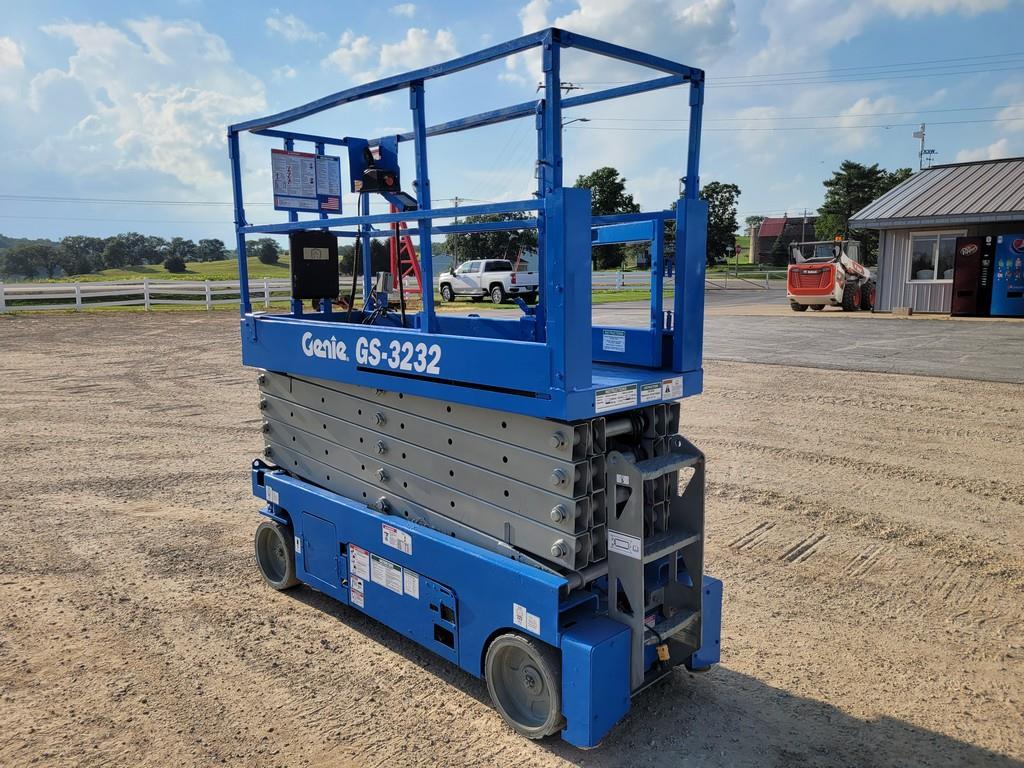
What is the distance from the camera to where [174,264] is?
43.8 m

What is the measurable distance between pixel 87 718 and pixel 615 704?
238 cm

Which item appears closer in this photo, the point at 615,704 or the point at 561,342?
the point at 561,342

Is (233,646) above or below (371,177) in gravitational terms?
below

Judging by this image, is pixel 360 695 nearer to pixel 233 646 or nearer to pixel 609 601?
pixel 233 646

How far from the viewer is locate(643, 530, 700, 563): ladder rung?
3116 mm

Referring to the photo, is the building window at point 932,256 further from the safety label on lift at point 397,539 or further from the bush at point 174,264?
the bush at point 174,264

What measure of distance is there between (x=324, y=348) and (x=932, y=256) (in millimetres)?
A: 21281

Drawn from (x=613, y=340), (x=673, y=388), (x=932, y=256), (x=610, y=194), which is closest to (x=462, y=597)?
(x=673, y=388)

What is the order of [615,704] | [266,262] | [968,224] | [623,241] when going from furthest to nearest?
[968,224] → [266,262] → [623,241] → [615,704]

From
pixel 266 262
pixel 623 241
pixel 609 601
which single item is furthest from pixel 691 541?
pixel 266 262

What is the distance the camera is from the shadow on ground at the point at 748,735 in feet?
9.91

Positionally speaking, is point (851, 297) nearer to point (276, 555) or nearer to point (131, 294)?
point (276, 555)

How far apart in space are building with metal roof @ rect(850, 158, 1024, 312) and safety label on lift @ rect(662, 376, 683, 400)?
776 inches

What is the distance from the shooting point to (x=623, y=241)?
156 inches
